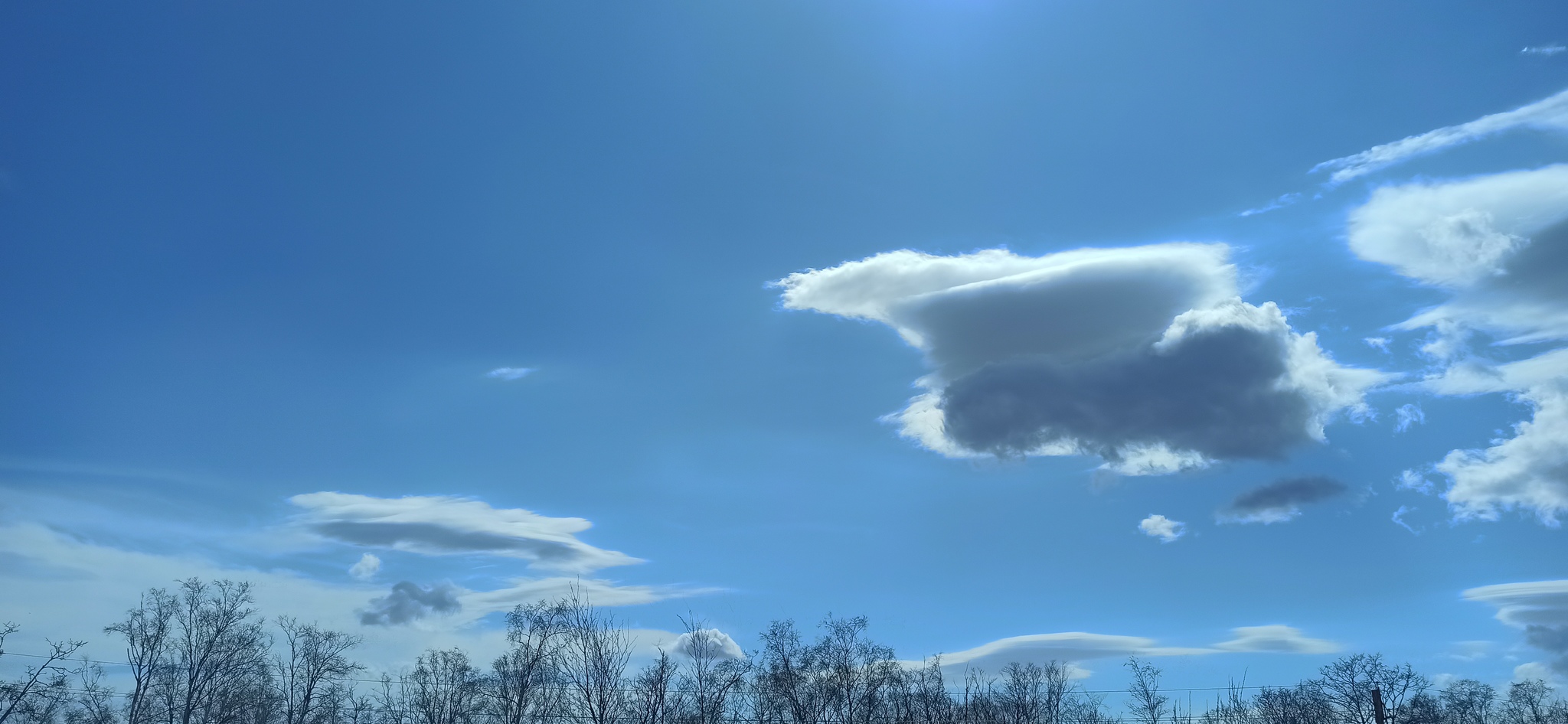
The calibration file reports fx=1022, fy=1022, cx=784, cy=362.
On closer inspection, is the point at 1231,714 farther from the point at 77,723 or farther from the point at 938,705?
the point at 77,723

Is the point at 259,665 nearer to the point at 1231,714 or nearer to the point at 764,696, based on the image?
the point at 764,696

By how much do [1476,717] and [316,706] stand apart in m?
103

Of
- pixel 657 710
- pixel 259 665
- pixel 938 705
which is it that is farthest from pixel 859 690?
pixel 259 665

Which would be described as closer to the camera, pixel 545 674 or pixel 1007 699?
pixel 545 674

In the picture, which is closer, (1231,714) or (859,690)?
(859,690)

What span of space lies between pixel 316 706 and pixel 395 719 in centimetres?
687

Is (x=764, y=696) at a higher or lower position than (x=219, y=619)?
lower

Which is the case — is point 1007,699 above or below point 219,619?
below

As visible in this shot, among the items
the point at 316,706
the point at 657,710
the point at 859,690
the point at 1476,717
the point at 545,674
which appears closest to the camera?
the point at 657,710

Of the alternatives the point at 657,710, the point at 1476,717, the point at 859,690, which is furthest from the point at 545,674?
the point at 1476,717

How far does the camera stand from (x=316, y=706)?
274 feet

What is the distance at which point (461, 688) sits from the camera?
85125 millimetres

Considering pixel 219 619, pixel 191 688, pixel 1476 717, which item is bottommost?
pixel 1476 717

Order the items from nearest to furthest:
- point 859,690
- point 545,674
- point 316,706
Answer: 1. point 545,674
2. point 859,690
3. point 316,706
